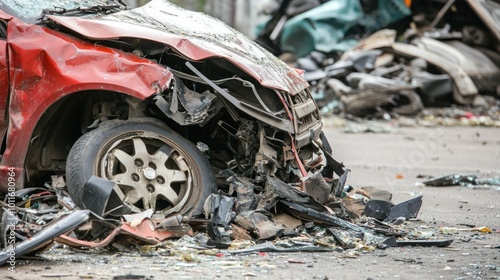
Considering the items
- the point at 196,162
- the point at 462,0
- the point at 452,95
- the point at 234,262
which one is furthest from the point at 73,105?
the point at 462,0

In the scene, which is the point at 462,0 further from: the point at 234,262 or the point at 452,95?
the point at 234,262

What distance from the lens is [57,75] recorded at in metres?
5.71

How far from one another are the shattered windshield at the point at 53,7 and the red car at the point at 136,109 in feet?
0.05

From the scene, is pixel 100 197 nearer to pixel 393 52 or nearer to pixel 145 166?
pixel 145 166

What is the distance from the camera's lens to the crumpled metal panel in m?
5.68

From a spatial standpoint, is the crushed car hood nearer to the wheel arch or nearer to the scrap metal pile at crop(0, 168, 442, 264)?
the wheel arch

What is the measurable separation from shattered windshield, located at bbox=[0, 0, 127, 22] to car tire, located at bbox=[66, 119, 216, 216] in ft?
3.35

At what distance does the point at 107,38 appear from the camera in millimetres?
5812

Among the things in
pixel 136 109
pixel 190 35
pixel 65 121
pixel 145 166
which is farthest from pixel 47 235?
pixel 190 35

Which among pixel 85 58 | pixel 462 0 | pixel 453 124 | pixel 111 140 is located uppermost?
pixel 462 0

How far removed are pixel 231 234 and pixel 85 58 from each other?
1.49m

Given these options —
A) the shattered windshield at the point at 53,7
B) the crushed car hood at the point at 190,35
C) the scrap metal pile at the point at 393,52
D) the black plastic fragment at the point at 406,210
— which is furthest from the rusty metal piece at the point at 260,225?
the scrap metal pile at the point at 393,52

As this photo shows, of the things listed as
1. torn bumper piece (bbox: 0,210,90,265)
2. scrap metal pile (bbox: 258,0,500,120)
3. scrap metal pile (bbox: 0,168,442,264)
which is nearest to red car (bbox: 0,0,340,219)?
scrap metal pile (bbox: 0,168,442,264)

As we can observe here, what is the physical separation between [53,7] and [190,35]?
1093mm
